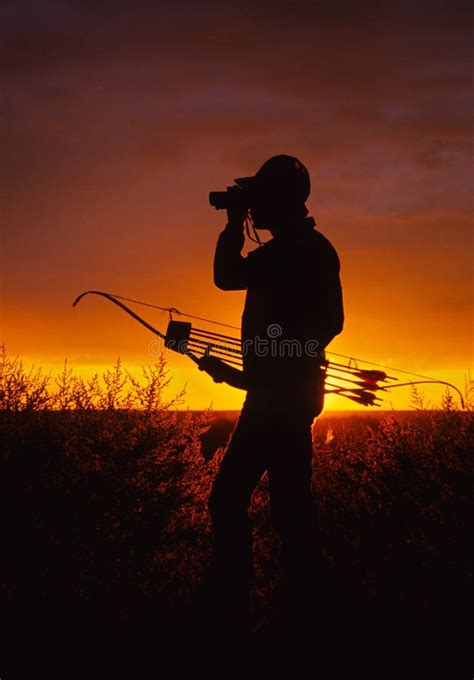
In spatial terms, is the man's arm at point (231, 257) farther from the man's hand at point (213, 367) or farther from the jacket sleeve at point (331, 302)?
the man's hand at point (213, 367)

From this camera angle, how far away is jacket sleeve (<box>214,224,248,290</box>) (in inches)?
175

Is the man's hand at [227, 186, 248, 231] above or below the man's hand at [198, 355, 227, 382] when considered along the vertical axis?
above

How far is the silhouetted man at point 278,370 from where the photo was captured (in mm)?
4383

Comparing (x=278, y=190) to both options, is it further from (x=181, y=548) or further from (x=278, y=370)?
(x=181, y=548)

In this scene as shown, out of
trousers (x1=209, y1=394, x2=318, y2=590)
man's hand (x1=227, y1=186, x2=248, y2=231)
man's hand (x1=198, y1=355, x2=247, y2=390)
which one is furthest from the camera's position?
man's hand (x1=198, y1=355, x2=247, y2=390)

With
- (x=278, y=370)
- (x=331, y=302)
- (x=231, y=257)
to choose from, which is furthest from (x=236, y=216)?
(x=278, y=370)

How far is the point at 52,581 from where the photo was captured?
6.27 m

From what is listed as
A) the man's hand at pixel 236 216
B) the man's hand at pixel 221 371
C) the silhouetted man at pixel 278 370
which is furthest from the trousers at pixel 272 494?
the man's hand at pixel 236 216

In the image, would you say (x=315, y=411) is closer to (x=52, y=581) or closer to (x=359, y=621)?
(x=359, y=621)

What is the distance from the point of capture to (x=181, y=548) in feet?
25.2

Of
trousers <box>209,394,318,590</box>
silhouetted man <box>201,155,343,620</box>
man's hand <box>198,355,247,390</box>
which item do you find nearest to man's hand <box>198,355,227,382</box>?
man's hand <box>198,355,247,390</box>

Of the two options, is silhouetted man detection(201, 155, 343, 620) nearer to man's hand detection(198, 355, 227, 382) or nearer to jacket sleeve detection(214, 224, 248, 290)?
jacket sleeve detection(214, 224, 248, 290)

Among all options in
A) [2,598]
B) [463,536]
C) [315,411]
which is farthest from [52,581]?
[463,536]

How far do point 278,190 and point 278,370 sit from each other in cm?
120
